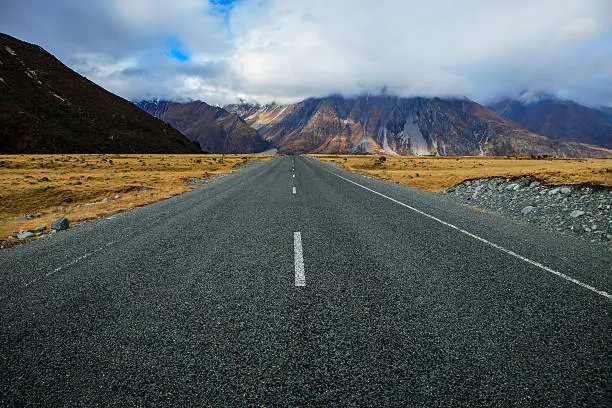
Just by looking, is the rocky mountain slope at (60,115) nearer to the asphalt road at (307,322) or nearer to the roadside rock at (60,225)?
the roadside rock at (60,225)

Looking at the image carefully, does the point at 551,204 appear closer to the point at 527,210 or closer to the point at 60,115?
the point at 527,210

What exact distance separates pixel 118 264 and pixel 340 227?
536 centimetres

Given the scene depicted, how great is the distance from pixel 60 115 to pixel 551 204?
13375 centimetres

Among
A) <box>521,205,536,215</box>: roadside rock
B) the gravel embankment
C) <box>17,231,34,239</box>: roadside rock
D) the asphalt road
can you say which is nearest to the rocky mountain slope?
<box>17,231,34,239</box>: roadside rock

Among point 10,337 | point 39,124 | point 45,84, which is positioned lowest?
point 10,337

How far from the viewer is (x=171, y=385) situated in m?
2.65

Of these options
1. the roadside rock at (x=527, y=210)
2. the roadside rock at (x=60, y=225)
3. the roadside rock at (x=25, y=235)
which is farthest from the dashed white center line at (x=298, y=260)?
the roadside rock at (x=527, y=210)

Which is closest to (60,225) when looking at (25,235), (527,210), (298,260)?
(25,235)

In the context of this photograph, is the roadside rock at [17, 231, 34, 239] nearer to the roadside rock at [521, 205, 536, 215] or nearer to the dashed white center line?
the dashed white center line

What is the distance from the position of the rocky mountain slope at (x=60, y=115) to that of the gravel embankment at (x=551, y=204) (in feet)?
364

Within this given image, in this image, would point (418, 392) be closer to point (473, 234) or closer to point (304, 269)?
point (304, 269)

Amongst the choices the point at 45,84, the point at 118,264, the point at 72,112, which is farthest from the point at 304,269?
the point at 45,84

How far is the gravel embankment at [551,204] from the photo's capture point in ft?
28.5

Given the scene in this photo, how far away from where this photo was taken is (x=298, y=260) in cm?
557
